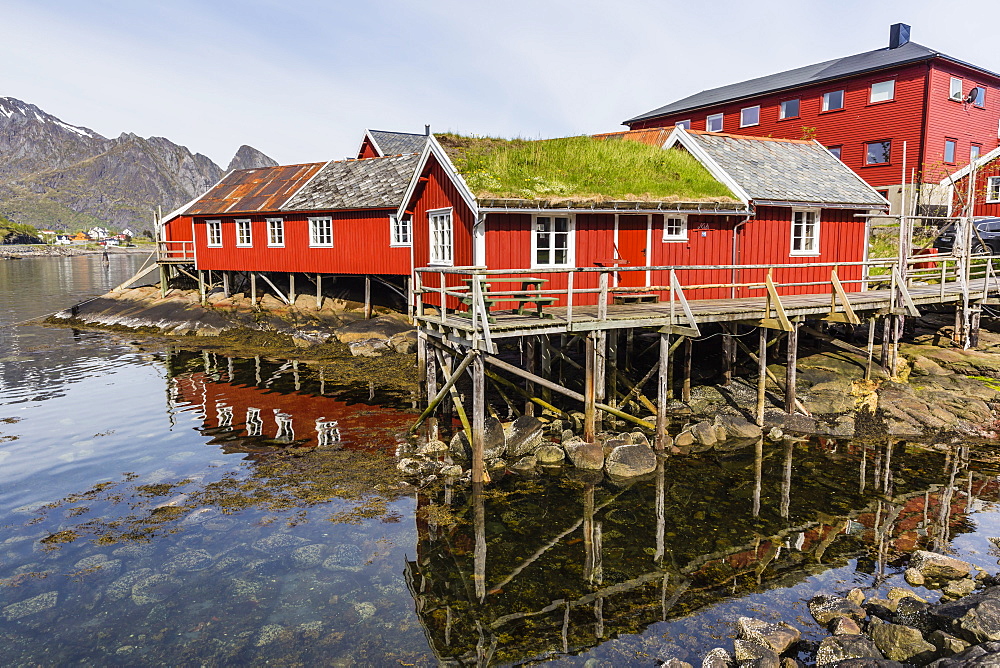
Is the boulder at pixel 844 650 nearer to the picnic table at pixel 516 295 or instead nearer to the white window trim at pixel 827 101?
the picnic table at pixel 516 295

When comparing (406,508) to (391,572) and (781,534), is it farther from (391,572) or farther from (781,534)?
(781,534)

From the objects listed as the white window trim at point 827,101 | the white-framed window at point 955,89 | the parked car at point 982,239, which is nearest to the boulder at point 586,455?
the parked car at point 982,239

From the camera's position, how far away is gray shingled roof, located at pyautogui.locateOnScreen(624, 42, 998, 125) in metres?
33.9

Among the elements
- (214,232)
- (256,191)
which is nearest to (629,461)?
(256,191)

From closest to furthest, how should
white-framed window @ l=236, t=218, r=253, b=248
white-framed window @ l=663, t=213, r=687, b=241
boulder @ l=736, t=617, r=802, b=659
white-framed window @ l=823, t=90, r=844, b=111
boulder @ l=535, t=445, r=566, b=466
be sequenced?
boulder @ l=736, t=617, r=802, b=659 → boulder @ l=535, t=445, r=566, b=466 → white-framed window @ l=663, t=213, r=687, b=241 → white-framed window @ l=236, t=218, r=253, b=248 → white-framed window @ l=823, t=90, r=844, b=111

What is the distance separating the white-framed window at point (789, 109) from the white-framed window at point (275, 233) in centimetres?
3101

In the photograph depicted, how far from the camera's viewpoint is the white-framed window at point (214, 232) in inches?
1372

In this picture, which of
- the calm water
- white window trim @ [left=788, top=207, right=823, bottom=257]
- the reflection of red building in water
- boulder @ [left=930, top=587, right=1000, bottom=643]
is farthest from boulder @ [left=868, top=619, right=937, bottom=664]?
white window trim @ [left=788, top=207, right=823, bottom=257]

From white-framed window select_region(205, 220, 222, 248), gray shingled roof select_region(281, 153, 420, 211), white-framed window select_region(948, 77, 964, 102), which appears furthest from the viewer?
white-framed window select_region(205, 220, 222, 248)

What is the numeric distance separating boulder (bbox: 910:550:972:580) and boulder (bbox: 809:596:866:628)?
1.66m

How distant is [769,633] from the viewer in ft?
26.7

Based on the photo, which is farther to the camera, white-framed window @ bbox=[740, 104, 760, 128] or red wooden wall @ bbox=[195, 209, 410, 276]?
white-framed window @ bbox=[740, 104, 760, 128]

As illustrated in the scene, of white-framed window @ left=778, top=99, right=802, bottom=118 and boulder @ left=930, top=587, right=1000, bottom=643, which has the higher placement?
white-framed window @ left=778, top=99, right=802, bottom=118

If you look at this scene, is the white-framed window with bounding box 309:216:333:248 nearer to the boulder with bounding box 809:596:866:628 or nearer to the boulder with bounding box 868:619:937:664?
the boulder with bounding box 809:596:866:628
